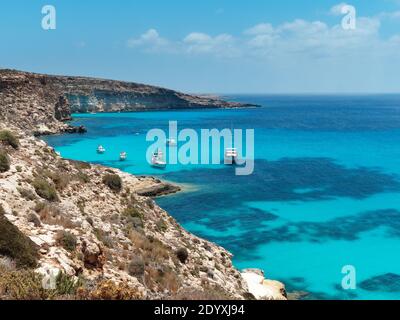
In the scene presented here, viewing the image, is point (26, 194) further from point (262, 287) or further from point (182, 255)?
point (262, 287)

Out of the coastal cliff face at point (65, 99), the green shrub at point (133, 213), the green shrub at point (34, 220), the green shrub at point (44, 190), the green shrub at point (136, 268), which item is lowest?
the green shrub at point (136, 268)

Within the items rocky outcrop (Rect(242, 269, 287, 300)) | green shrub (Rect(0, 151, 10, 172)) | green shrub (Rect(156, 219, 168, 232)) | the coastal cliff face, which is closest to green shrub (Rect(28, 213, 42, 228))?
green shrub (Rect(0, 151, 10, 172))

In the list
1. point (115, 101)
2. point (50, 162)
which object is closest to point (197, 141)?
point (50, 162)

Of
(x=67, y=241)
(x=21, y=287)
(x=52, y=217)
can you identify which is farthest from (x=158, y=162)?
(x=21, y=287)

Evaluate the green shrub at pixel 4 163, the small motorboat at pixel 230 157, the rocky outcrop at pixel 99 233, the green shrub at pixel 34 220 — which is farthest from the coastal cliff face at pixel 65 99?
the green shrub at pixel 34 220

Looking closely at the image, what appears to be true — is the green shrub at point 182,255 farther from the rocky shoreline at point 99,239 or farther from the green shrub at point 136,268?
the green shrub at point 136,268

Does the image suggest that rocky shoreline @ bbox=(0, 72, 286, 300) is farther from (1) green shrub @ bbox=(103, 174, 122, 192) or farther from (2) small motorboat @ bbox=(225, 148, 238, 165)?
(2) small motorboat @ bbox=(225, 148, 238, 165)
